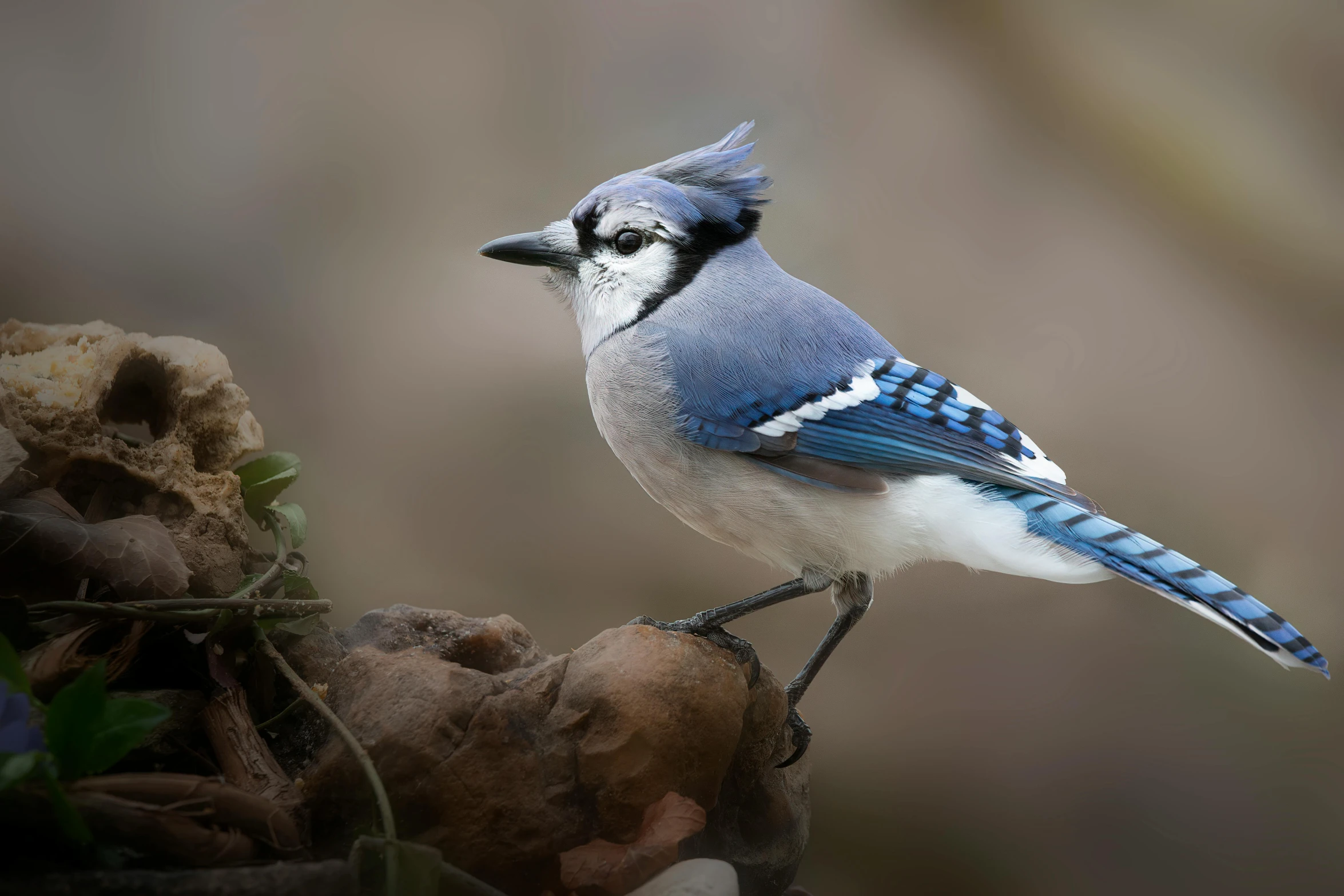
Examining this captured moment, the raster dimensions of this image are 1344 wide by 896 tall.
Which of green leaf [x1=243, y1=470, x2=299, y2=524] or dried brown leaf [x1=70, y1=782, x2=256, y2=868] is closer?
dried brown leaf [x1=70, y1=782, x2=256, y2=868]

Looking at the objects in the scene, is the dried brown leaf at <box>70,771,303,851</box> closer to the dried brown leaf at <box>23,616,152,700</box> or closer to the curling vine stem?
the dried brown leaf at <box>23,616,152,700</box>

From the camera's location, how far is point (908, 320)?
205cm

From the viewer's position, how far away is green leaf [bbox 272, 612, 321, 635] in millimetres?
1089

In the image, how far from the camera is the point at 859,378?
1.39 metres

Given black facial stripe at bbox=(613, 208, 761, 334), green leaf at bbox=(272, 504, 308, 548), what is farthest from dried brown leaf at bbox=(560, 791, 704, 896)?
black facial stripe at bbox=(613, 208, 761, 334)

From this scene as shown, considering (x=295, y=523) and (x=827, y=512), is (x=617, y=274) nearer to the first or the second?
(x=827, y=512)

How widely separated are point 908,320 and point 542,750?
4.45 feet

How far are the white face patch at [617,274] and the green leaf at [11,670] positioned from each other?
3.02 feet

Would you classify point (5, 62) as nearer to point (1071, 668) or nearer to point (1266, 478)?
point (1071, 668)

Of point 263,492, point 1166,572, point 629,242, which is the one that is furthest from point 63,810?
point 1166,572

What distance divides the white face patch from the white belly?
16 centimetres

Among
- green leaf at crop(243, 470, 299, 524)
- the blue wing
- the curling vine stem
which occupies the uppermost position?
the blue wing

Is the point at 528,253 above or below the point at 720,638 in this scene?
above

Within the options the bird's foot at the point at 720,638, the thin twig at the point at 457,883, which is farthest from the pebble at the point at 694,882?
the bird's foot at the point at 720,638
